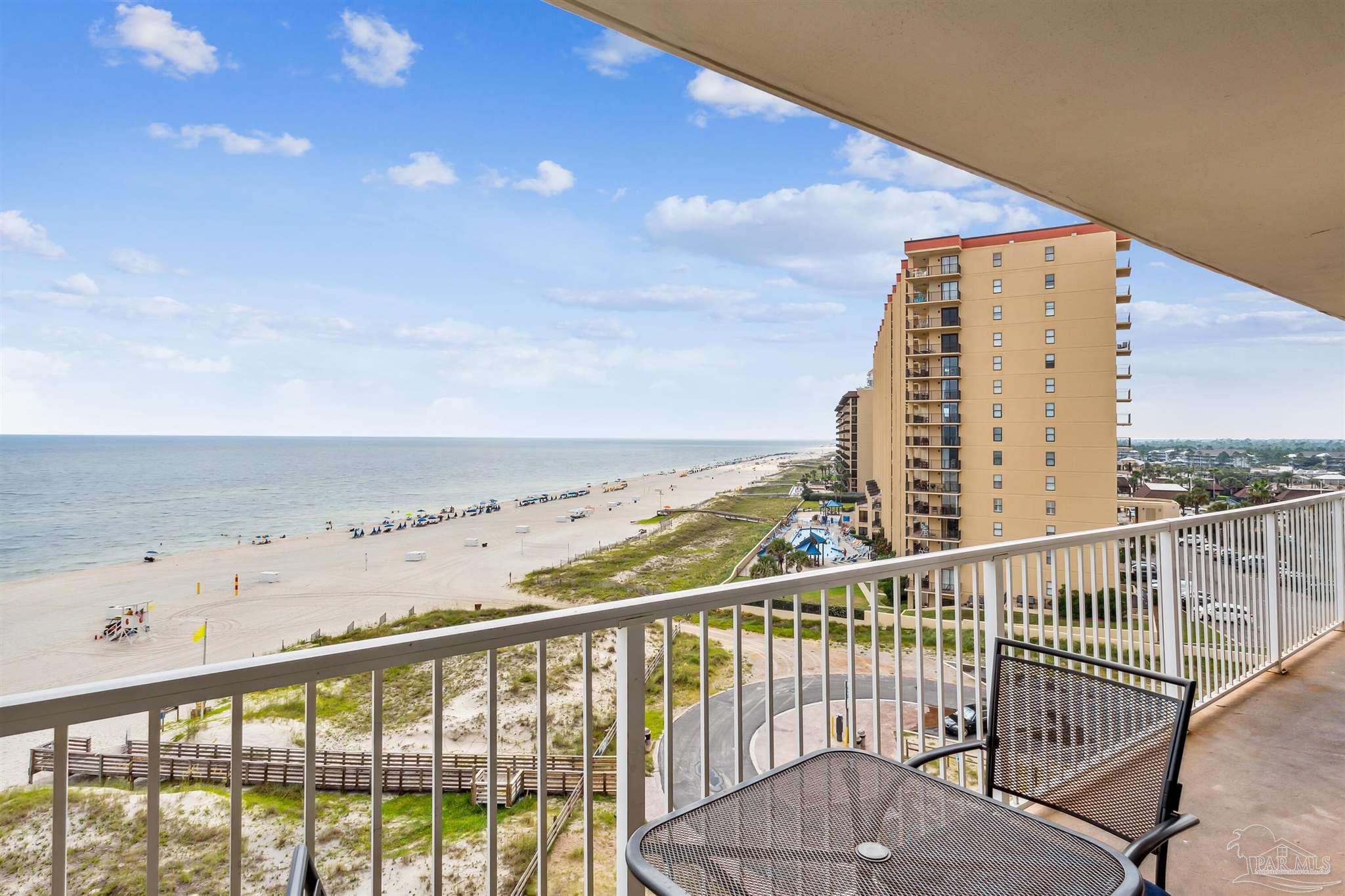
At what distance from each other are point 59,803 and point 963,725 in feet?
7.82

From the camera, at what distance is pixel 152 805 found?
3.44 feet

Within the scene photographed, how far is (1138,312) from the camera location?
2236 cm

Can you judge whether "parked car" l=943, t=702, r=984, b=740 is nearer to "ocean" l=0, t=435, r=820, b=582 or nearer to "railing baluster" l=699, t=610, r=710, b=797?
"railing baluster" l=699, t=610, r=710, b=797

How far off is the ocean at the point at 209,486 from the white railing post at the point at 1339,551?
2075 cm

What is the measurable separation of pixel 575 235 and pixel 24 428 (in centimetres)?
2685

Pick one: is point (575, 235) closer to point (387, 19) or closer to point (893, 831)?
point (387, 19)

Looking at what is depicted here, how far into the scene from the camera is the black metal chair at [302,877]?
2.32 ft

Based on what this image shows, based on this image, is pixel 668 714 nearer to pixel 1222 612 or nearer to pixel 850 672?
pixel 850 672

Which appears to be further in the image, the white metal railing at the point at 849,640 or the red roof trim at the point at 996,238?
the red roof trim at the point at 996,238

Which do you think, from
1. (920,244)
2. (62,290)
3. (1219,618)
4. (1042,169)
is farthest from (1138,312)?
(62,290)

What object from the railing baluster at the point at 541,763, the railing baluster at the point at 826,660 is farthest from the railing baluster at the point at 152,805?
the railing baluster at the point at 826,660

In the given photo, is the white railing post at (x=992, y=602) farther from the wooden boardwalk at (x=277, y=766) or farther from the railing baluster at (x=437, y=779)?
the railing baluster at (x=437, y=779)

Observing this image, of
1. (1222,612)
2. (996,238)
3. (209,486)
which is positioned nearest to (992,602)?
(1222,612)

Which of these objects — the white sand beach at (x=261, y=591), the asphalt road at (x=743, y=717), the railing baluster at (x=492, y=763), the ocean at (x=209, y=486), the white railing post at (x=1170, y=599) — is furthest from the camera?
the ocean at (x=209, y=486)
